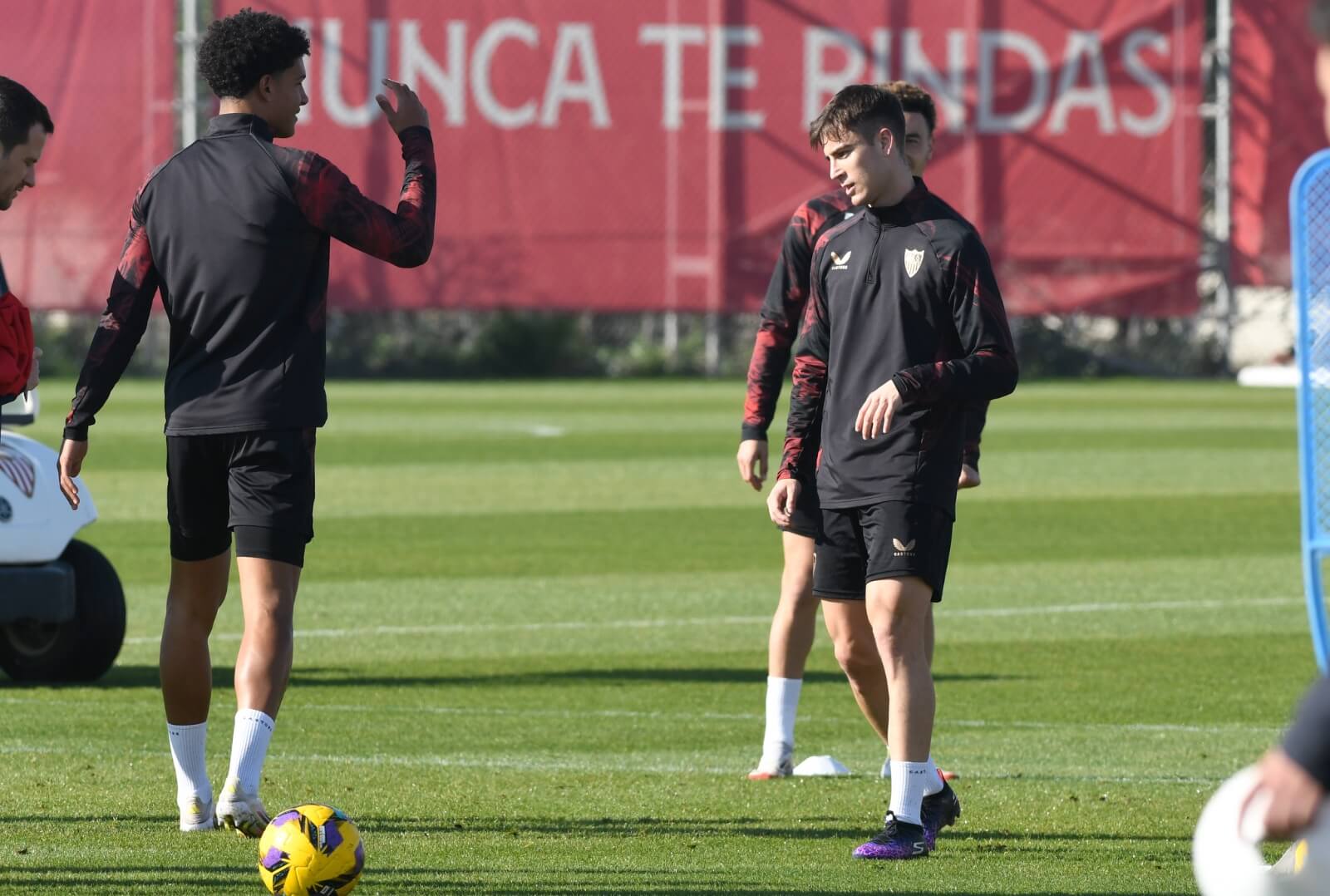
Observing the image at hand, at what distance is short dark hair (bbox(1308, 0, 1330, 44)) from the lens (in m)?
3.31

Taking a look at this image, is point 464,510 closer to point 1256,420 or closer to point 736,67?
point 1256,420

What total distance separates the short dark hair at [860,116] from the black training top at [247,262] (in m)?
1.03

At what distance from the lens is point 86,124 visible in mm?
35969

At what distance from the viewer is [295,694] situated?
33.6 ft

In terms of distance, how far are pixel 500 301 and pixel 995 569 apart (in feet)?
70.3

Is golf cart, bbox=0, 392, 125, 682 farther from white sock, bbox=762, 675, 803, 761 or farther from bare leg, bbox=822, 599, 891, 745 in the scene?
bare leg, bbox=822, 599, 891, 745

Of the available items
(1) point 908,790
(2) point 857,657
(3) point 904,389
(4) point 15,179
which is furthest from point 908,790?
(4) point 15,179

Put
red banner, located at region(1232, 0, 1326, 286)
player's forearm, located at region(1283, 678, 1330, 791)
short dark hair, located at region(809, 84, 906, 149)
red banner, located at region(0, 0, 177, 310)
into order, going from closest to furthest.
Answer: player's forearm, located at region(1283, 678, 1330, 791)
short dark hair, located at region(809, 84, 906, 149)
red banner, located at region(0, 0, 177, 310)
red banner, located at region(1232, 0, 1326, 286)

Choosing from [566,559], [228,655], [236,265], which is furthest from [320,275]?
[566,559]

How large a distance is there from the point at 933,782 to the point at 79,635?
4.54 metres

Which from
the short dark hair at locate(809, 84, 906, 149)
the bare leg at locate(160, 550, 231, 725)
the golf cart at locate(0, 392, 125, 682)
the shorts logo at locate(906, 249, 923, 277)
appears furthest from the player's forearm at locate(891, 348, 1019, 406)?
the golf cart at locate(0, 392, 125, 682)

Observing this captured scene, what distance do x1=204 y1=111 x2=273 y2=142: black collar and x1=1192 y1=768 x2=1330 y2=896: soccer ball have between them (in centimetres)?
381

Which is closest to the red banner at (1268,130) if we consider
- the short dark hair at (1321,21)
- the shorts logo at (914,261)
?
the shorts logo at (914,261)

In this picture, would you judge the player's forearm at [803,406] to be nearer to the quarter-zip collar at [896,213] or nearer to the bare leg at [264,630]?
the quarter-zip collar at [896,213]
